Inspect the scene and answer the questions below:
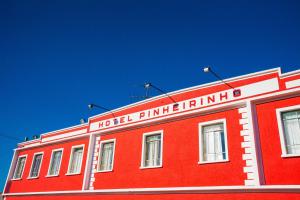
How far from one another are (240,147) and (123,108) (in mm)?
8237

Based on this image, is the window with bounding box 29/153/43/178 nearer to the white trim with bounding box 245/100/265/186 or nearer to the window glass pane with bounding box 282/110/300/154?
the white trim with bounding box 245/100/265/186

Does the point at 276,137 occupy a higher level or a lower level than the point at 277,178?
higher

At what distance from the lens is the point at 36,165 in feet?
78.2

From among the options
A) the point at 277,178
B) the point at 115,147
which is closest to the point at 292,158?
the point at 277,178

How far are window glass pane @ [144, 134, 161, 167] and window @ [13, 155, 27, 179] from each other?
13.0 m

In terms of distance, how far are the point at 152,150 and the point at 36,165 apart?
455 inches

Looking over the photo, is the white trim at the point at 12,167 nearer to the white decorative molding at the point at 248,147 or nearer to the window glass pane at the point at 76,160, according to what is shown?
the window glass pane at the point at 76,160

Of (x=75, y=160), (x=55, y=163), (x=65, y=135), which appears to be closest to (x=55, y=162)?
(x=55, y=163)

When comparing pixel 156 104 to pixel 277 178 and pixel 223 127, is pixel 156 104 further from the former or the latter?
pixel 277 178

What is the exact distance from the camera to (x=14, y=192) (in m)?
24.2

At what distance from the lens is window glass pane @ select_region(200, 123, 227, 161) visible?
46.4 ft

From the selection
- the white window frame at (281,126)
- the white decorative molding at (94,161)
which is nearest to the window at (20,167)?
the white decorative molding at (94,161)

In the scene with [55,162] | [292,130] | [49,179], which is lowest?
[49,179]

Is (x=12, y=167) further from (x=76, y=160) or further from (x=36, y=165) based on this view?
(x=76, y=160)
